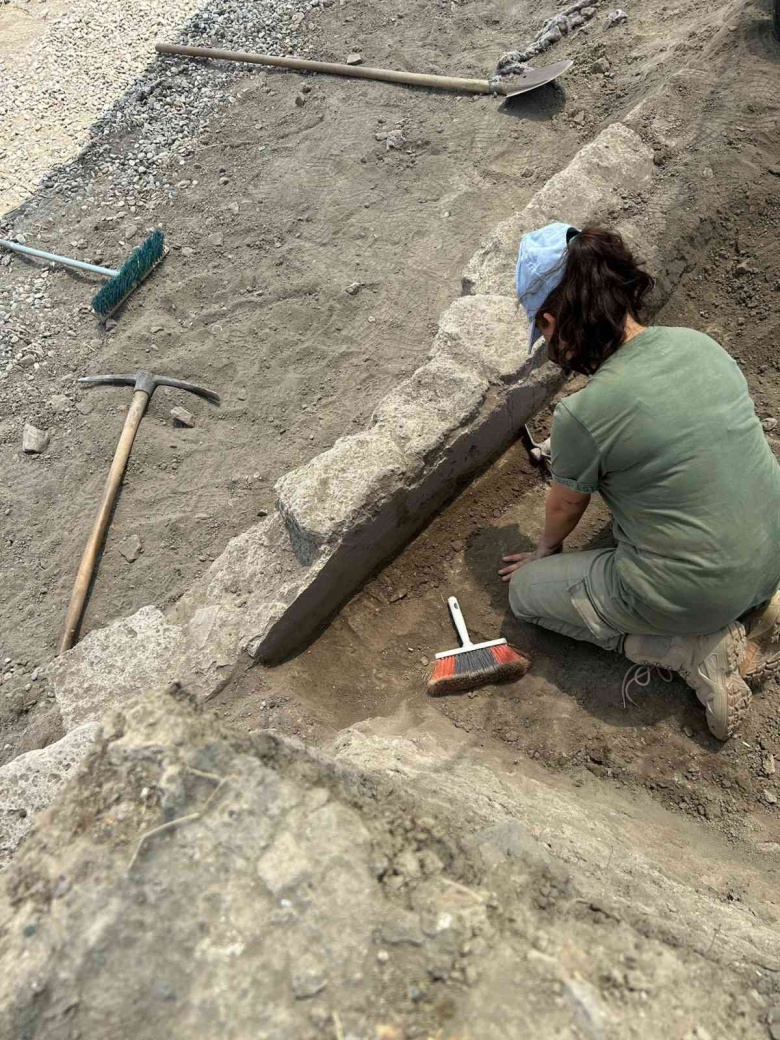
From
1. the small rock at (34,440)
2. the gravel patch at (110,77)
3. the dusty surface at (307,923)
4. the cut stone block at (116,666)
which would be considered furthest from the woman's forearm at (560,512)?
the gravel patch at (110,77)

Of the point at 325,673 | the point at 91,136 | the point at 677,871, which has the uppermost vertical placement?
the point at 91,136

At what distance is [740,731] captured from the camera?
2371 mm

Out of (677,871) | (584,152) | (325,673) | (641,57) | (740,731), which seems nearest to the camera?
(677,871)

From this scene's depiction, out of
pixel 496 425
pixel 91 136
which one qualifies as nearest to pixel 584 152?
pixel 496 425

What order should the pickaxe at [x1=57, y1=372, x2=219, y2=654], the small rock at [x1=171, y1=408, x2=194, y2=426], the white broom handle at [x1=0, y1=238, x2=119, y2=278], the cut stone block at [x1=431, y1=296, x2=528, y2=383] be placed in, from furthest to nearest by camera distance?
the white broom handle at [x1=0, y1=238, x2=119, y2=278] < the small rock at [x1=171, y1=408, x2=194, y2=426] < the pickaxe at [x1=57, y1=372, x2=219, y2=654] < the cut stone block at [x1=431, y1=296, x2=528, y2=383]

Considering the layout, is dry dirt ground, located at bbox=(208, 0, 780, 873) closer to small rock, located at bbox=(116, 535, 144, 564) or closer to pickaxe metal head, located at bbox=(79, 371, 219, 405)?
small rock, located at bbox=(116, 535, 144, 564)

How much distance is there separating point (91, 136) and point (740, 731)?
635cm

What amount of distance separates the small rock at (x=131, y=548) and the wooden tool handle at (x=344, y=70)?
4.03 meters

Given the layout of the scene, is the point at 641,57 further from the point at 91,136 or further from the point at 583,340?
the point at 91,136

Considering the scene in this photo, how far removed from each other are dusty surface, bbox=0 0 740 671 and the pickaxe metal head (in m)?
0.09

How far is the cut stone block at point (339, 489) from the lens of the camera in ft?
8.00

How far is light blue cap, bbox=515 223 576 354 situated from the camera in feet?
6.65

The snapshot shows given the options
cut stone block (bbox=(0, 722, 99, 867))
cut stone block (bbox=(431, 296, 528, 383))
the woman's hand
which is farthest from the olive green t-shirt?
cut stone block (bbox=(0, 722, 99, 867))

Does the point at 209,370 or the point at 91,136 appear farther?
the point at 91,136
